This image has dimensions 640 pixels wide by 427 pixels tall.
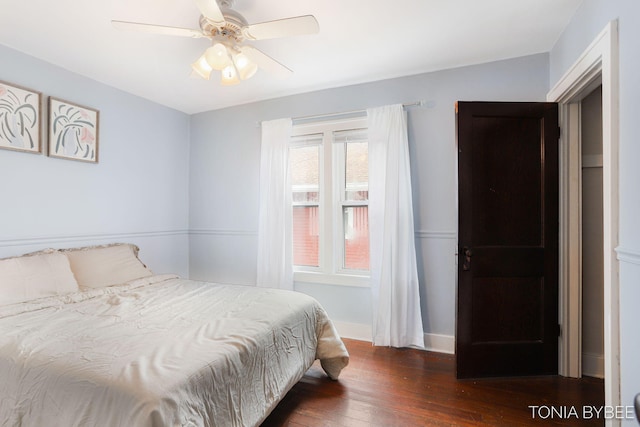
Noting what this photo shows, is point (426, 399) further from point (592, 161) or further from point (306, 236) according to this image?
point (592, 161)

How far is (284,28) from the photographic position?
1.60m

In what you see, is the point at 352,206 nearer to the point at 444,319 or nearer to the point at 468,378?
the point at 444,319

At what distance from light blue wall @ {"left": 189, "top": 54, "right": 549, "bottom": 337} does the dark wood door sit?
30cm

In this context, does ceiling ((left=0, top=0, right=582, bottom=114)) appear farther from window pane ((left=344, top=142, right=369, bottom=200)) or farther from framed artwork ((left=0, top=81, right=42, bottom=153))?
window pane ((left=344, top=142, right=369, bottom=200))

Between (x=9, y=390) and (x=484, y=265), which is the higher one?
(x=484, y=265)

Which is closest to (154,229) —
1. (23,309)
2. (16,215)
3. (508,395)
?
(16,215)

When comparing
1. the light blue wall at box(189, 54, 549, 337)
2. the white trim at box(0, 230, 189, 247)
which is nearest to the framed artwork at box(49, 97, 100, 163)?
the white trim at box(0, 230, 189, 247)

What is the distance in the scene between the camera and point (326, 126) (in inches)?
121

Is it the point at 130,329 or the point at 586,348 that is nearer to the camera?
the point at 130,329

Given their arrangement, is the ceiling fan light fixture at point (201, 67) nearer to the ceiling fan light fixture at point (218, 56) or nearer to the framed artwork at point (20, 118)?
the ceiling fan light fixture at point (218, 56)

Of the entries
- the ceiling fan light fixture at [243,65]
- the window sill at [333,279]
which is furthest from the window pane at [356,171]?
the ceiling fan light fixture at [243,65]

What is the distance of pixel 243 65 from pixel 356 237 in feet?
6.02

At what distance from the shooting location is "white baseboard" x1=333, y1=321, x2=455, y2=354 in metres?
2.66

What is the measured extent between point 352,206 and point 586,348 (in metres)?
2.13
